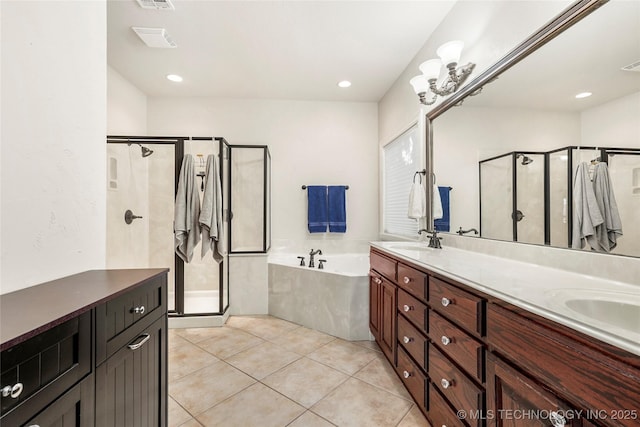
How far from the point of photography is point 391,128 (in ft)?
10.1

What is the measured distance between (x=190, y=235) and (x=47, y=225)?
5.15ft

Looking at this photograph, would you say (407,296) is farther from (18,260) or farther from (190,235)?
(190,235)

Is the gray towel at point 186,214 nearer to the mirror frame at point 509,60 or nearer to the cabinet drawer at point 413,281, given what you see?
the cabinet drawer at point 413,281

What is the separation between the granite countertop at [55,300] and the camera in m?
0.60

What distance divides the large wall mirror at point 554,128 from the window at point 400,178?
0.69 metres

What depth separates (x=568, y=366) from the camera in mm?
642

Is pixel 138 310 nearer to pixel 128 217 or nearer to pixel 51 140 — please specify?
pixel 51 140

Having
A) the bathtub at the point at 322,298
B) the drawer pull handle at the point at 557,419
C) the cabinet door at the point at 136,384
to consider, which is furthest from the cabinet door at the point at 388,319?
the cabinet door at the point at 136,384

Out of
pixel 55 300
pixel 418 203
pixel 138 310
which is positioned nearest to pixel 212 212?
pixel 138 310

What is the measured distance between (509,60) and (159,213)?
11.5ft

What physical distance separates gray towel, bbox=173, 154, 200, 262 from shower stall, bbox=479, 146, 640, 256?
2.39 metres

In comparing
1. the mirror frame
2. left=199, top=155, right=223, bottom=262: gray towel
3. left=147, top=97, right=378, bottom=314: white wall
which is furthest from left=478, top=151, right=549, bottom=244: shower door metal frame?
left=199, top=155, right=223, bottom=262: gray towel

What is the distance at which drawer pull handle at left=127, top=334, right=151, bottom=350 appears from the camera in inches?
36.9

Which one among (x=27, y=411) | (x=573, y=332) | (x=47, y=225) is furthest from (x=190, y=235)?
(x=573, y=332)
